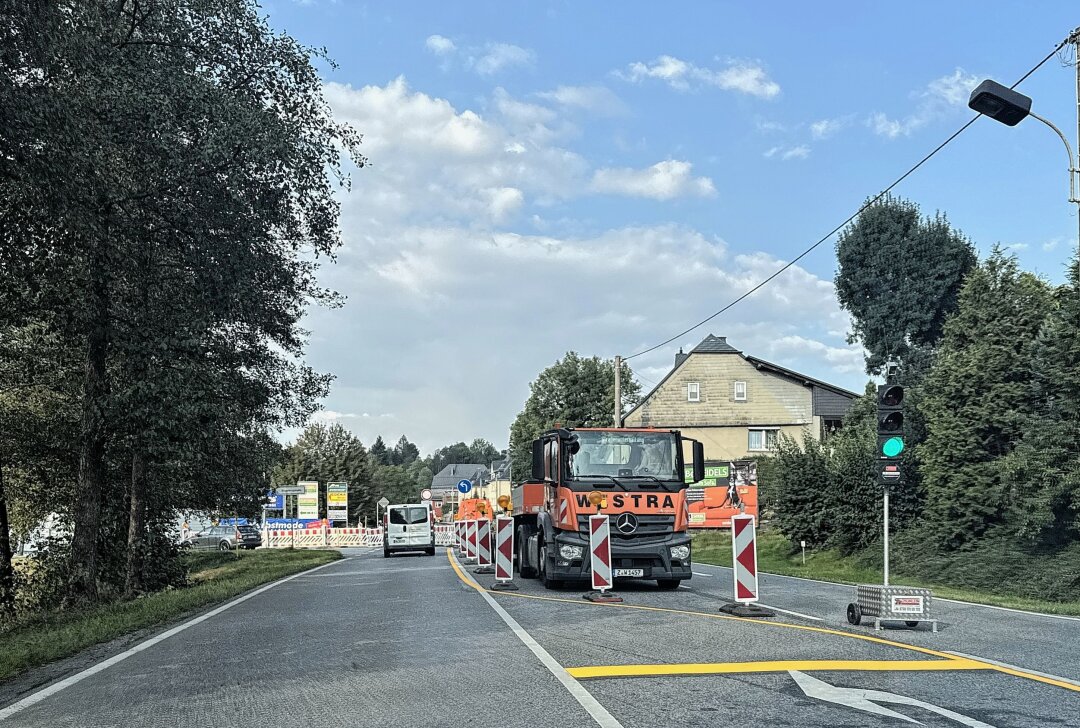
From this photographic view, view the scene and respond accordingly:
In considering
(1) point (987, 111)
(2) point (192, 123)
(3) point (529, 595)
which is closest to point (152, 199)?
(2) point (192, 123)

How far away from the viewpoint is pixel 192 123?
13719 mm

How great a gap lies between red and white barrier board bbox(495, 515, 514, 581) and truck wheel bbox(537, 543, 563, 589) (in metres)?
0.60

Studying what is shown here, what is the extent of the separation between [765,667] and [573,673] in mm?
1617

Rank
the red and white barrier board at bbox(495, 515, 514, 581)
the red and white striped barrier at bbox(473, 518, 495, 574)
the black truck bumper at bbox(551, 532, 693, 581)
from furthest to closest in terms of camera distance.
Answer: the red and white striped barrier at bbox(473, 518, 495, 574) → the red and white barrier board at bbox(495, 515, 514, 581) → the black truck bumper at bbox(551, 532, 693, 581)

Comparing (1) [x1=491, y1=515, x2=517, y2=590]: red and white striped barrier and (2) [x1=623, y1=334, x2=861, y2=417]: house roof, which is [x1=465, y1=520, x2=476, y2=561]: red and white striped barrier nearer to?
(1) [x1=491, y1=515, x2=517, y2=590]: red and white striped barrier

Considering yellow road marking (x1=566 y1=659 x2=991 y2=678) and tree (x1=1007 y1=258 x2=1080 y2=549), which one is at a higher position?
tree (x1=1007 y1=258 x2=1080 y2=549)

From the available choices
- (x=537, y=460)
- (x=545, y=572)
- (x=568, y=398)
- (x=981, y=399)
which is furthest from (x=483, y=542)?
(x=568, y=398)

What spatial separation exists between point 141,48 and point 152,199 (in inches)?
88.0

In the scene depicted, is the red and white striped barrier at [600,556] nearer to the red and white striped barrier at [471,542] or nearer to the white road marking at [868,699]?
the white road marking at [868,699]

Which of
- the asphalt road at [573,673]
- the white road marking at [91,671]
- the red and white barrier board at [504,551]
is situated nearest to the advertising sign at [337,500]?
the red and white barrier board at [504,551]

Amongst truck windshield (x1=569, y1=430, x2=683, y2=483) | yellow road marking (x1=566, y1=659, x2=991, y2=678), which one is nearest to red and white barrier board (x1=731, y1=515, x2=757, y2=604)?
yellow road marking (x1=566, y1=659, x2=991, y2=678)

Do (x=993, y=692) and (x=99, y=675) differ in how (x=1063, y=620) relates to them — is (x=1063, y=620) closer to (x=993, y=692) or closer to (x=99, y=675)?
(x=993, y=692)

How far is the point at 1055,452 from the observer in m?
18.4

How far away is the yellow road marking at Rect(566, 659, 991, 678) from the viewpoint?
774 centimetres
